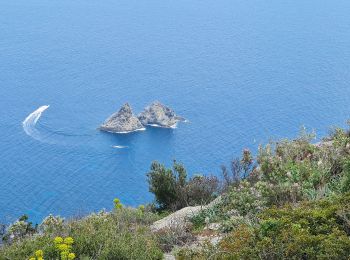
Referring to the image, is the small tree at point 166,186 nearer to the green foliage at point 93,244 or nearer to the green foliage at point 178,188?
the green foliage at point 178,188

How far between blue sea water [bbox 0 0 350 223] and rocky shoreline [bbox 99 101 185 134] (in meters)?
1.76

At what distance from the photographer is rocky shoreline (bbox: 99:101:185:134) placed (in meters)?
100

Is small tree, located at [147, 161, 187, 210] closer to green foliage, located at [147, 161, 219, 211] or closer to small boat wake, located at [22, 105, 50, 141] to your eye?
green foliage, located at [147, 161, 219, 211]

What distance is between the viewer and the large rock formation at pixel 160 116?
102062mm

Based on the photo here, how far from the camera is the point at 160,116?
102 meters

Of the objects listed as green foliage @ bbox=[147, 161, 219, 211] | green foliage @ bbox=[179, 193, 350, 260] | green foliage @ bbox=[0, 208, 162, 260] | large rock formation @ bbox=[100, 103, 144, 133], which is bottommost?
green foliage @ bbox=[179, 193, 350, 260]

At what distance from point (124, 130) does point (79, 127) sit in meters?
8.93

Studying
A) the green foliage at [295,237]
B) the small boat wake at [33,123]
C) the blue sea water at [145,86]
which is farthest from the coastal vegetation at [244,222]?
the small boat wake at [33,123]

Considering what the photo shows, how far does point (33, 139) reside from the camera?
3777 inches

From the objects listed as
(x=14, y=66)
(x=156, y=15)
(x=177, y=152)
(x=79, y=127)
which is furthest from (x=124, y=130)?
(x=156, y=15)

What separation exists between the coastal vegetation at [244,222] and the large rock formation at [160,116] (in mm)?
84982

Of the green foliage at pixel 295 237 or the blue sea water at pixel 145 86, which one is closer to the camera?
the green foliage at pixel 295 237

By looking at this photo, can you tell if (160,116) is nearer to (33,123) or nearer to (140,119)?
(140,119)

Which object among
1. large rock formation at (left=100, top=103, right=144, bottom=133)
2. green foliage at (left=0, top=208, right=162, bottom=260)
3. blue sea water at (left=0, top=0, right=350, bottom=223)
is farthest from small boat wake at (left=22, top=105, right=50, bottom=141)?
green foliage at (left=0, top=208, right=162, bottom=260)
